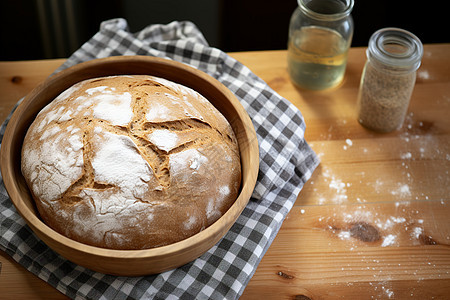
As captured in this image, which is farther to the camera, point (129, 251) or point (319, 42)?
point (319, 42)

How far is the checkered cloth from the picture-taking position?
3.72ft

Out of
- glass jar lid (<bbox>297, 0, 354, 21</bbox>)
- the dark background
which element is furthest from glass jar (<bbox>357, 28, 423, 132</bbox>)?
the dark background

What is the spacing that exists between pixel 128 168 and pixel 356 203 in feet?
1.96

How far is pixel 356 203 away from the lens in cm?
133

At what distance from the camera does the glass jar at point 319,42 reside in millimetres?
1453

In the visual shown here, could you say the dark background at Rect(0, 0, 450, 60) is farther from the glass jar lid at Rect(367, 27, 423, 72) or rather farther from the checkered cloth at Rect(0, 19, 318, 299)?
the glass jar lid at Rect(367, 27, 423, 72)

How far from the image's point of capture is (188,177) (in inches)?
42.3

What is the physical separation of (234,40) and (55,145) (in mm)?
1318

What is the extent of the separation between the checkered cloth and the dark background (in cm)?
56

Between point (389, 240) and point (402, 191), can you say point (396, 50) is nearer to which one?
point (402, 191)

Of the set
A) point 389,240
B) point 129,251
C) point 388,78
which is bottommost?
point 389,240

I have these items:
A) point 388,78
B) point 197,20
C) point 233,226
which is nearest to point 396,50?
point 388,78

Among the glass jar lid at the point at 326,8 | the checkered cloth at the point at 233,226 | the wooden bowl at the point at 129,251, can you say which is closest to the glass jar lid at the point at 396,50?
the glass jar lid at the point at 326,8

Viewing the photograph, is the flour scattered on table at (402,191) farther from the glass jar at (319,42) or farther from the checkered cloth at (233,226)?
the glass jar at (319,42)
